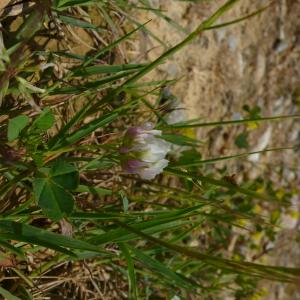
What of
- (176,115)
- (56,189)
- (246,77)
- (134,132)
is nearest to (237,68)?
(246,77)

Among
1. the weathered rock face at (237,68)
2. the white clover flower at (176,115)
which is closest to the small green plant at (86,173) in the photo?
the white clover flower at (176,115)

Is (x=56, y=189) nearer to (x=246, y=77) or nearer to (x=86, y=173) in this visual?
(x=86, y=173)

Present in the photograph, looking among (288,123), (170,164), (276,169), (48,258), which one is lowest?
(276,169)

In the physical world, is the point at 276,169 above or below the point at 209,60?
below

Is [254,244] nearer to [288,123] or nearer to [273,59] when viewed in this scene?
[288,123]

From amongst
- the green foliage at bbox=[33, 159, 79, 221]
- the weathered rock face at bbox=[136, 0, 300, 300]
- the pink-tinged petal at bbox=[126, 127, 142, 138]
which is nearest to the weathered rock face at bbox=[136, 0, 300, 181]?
the weathered rock face at bbox=[136, 0, 300, 300]

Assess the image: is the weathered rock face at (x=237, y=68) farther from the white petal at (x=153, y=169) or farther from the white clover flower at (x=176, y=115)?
the white petal at (x=153, y=169)

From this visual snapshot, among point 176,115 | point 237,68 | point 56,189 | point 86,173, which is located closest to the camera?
point 56,189

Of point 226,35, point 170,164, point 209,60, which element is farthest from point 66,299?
point 226,35
